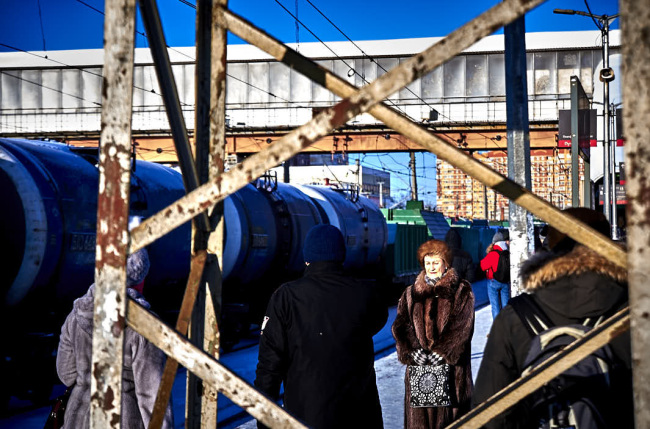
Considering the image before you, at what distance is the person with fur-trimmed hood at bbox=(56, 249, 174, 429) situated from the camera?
4.09 m

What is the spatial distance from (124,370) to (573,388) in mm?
2464

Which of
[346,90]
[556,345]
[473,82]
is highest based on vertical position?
[473,82]

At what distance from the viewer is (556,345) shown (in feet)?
8.83

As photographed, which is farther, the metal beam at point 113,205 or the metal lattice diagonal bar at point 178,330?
the metal lattice diagonal bar at point 178,330

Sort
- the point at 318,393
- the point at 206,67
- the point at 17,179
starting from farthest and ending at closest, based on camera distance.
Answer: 1. the point at 17,179
2. the point at 318,393
3. the point at 206,67

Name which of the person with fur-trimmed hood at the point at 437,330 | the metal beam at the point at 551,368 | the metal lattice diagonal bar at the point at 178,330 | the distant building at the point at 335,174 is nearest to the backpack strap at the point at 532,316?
the metal beam at the point at 551,368

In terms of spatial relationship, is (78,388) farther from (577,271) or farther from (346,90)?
(577,271)

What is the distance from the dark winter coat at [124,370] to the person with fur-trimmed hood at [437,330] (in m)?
2.05

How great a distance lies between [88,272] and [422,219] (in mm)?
21665

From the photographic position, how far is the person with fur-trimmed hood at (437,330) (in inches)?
217

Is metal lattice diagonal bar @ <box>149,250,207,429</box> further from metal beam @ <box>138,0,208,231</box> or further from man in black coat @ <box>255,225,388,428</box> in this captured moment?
man in black coat @ <box>255,225,388,428</box>

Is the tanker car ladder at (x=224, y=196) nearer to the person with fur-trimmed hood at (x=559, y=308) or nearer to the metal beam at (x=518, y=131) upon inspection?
the person with fur-trimmed hood at (x=559, y=308)

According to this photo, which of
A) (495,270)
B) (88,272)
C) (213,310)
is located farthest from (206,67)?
(495,270)

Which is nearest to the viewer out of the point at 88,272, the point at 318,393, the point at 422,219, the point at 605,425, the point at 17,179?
the point at 605,425
